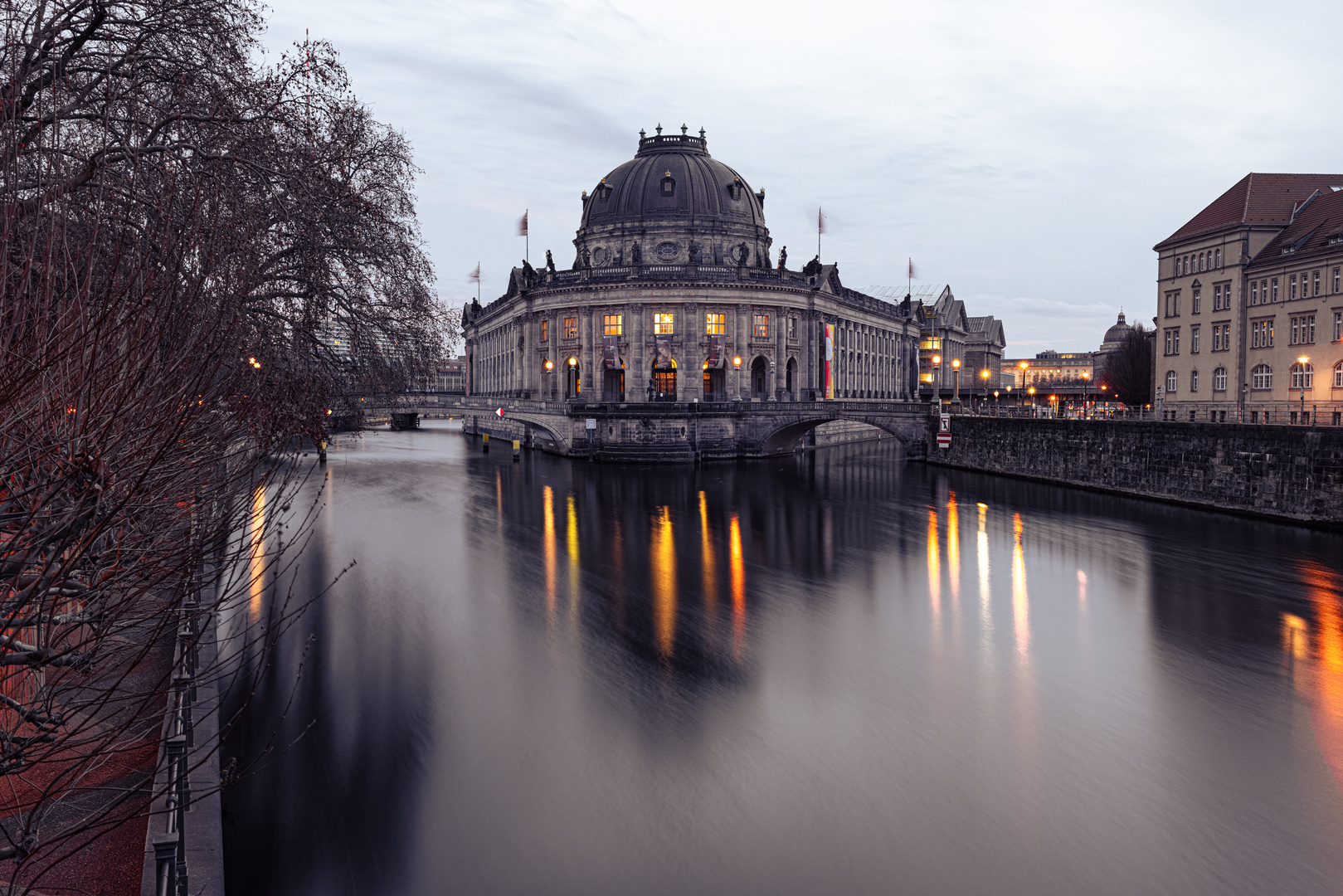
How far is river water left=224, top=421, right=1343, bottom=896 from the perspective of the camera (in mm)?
11078

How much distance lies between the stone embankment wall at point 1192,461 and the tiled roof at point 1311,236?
54.7 ft

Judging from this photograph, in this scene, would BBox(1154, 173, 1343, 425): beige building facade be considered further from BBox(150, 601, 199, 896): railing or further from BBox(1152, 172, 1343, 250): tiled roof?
BBox(150, 601, 199, 896): railing

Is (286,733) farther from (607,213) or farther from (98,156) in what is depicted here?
(607,213)

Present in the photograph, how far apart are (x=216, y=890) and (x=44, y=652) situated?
15.2 feet

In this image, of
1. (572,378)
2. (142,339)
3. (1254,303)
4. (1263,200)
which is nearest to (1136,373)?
(1263,200)

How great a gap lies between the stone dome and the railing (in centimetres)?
7622

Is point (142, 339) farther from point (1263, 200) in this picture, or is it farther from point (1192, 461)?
point (1263, 200)

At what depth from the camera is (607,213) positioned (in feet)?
293

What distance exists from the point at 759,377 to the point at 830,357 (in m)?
7.59

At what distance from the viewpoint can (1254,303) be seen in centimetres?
5303

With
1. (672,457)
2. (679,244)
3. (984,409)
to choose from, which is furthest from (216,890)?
(679,244)

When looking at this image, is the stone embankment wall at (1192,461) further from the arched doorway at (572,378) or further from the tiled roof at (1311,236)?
the arched doorway at (572,378)

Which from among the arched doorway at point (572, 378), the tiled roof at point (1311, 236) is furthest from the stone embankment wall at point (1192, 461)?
the arched doorway at point (572, 378)

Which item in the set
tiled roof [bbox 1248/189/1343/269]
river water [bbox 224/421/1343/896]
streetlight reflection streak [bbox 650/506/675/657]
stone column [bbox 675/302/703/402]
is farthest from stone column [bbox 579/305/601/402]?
tiled roof [bbox 1248/189/1343/269]
